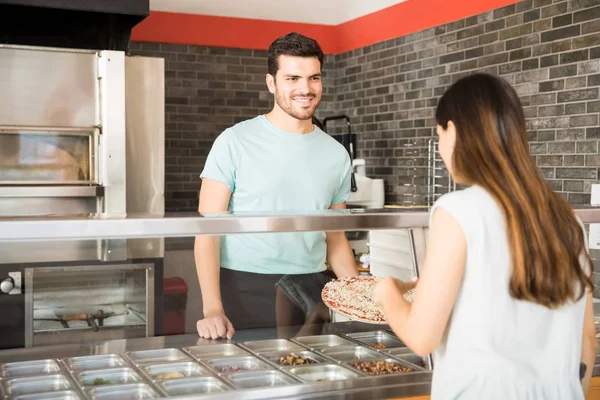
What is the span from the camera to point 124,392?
179 centimetres

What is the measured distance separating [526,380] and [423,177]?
165 inches

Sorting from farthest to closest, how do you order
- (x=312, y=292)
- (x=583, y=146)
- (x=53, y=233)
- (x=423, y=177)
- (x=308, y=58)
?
(x=423, y=177) → (x=583, y=146) → (x=308, y=58) → (x=312, y=292) → (x=53, y=233)

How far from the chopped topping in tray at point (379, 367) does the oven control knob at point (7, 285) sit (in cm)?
218

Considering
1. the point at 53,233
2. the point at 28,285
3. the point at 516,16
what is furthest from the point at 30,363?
the point at 516,16

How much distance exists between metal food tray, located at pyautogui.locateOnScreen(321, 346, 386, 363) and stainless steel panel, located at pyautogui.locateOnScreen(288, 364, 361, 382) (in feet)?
0.25

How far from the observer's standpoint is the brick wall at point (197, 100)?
6.27 meters

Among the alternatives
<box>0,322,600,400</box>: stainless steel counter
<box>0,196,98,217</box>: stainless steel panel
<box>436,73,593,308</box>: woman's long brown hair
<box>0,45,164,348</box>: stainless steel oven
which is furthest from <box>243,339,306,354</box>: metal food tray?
<box>0,196,98,217</box>: stainless steel panel

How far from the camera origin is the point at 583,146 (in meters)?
4.16

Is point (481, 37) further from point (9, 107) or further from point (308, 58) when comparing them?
point (9, 107)

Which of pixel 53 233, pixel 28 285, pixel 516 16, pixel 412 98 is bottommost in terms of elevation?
pixel 28 285

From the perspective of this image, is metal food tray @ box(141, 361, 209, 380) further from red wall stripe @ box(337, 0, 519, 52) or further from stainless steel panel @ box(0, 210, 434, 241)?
red wall stripe @ box(337, 0, 519, 52)

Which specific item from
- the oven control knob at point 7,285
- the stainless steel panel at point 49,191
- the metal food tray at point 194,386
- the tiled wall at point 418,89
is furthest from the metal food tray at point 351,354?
the stainless steel panel at point 49,191

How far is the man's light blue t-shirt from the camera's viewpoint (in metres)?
2.47

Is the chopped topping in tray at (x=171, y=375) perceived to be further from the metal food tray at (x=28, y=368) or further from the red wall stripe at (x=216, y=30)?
the red wall stripe at (x=216, y=30)
